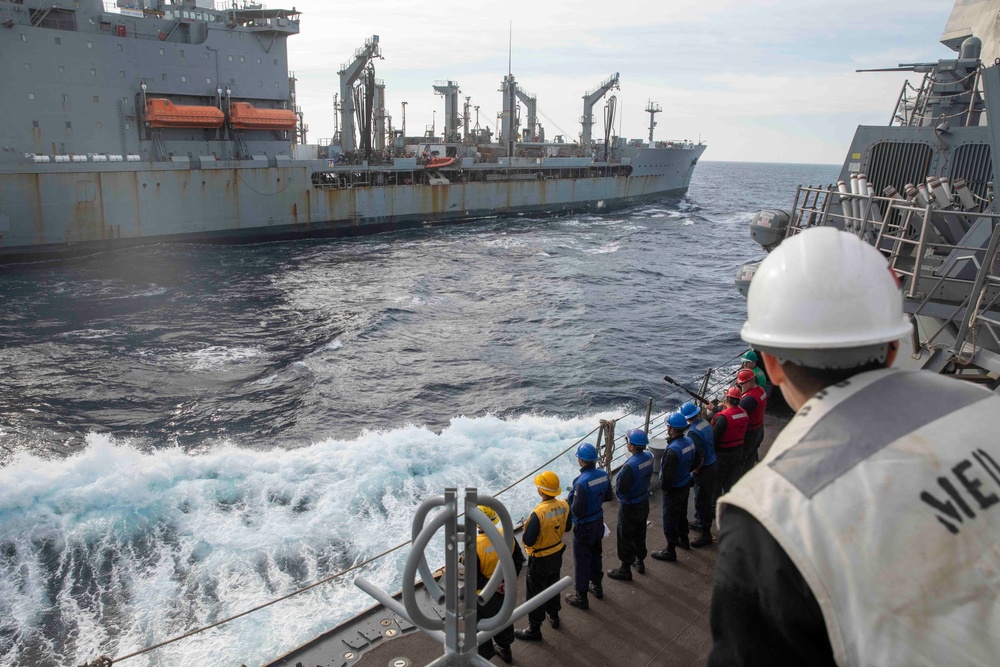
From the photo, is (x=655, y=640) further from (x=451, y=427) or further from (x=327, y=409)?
(x=327, y=409)

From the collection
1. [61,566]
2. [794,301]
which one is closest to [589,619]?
[794,301]

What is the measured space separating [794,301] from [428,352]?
19.8m

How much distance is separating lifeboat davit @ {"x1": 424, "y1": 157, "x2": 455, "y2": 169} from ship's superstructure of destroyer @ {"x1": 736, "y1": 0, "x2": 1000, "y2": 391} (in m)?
33.7

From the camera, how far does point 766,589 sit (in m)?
1.57

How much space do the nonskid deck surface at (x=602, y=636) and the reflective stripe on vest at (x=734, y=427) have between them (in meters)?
1.43

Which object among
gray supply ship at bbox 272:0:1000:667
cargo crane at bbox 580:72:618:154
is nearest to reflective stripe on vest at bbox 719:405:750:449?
gray supply ship at bbox 272:0:1000:667

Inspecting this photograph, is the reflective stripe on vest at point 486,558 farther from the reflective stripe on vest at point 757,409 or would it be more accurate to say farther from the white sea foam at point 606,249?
the white sea foam at point 606,249

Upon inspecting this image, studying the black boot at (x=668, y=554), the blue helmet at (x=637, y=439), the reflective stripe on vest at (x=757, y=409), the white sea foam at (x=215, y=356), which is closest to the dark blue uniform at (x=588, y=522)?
the blue helmet at (x=637, y=439)

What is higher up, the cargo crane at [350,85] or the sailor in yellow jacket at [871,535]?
the cargo crane at [350,85]

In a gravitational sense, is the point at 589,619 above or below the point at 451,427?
above

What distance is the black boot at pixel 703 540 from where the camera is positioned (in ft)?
24.4

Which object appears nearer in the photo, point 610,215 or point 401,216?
point 401,216

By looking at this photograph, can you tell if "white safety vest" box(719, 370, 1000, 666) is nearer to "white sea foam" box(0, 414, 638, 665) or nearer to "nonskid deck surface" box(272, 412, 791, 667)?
"nonskid deck surface" box(272, 412, 791, 667)

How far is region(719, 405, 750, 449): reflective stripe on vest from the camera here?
760 centimetres
